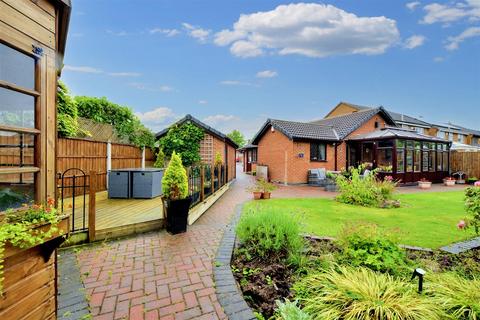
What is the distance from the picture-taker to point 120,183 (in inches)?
315

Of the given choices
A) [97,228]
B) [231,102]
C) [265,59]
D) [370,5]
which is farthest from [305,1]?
[97,228]

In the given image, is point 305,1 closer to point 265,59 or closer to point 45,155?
point 265,59

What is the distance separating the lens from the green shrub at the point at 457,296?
2.18 metres

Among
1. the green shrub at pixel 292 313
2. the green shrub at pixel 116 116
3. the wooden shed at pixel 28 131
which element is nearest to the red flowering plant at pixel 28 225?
the wooden shed at pixel 28 131

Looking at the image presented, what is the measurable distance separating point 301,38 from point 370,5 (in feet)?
15.3

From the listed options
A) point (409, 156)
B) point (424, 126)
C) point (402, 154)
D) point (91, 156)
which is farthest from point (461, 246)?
point (424, 126)

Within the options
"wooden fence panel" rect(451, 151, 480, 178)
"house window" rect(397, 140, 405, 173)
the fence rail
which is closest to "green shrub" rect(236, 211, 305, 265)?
the fence rail

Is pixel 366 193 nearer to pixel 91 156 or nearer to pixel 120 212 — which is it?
pixel 120 212

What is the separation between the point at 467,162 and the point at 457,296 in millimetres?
21857

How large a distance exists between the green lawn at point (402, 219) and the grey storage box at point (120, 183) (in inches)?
165

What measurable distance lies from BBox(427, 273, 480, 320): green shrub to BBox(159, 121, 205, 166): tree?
37.6ft

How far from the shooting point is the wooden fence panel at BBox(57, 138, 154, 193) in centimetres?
775

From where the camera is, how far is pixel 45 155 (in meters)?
2.11

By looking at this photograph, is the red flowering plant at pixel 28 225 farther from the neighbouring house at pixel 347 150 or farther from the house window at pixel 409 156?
the house window at pixel 409 156
